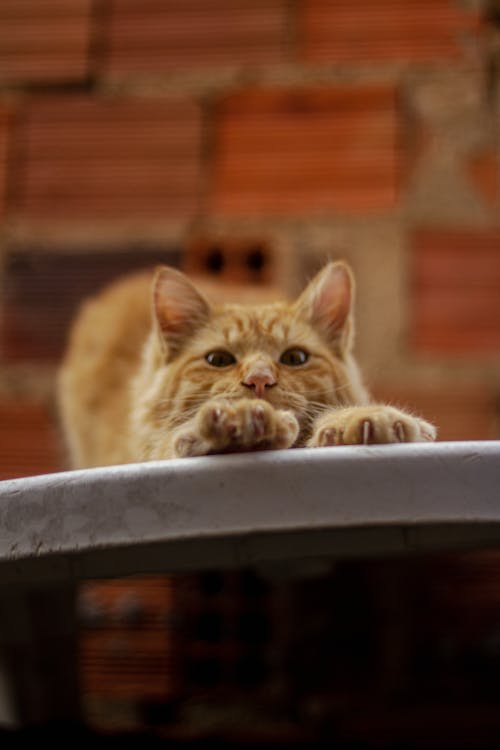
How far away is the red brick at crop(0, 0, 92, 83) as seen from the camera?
185 cm

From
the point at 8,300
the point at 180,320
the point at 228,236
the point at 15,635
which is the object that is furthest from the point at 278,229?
the point at 15,635

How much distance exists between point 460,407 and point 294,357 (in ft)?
2.02

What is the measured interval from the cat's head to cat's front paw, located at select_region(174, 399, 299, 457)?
0.93 ft

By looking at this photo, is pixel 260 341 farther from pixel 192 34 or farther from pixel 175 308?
pixel 192 34

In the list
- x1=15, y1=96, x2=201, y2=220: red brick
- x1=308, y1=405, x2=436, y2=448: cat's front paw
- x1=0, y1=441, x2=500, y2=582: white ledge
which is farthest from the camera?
x1=15, y1=96, x2=201, y2=220: red brick

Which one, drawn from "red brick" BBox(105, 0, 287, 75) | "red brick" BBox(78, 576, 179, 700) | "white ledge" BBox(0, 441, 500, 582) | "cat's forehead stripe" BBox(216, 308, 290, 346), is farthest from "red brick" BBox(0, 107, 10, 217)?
"white ledge" BBox(0, 441, 500, 582)

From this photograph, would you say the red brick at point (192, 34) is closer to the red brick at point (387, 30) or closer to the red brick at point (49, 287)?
the red brick at point (387, 30)

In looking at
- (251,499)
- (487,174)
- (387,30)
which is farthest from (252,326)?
(387,30)

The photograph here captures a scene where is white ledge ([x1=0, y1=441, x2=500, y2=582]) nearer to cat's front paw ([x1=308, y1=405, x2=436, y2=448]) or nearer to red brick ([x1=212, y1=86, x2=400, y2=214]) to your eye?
cat's front paw ([x1=308, y1=405, x2=436, y2=448])

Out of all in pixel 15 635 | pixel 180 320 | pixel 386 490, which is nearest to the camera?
pixel 386 490

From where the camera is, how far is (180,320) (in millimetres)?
1138

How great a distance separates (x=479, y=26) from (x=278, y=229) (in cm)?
53

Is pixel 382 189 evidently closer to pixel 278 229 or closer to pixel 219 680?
pixel 278 229

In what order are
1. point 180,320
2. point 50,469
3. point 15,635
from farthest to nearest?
point 50,469, point 180,320, point 15,635
